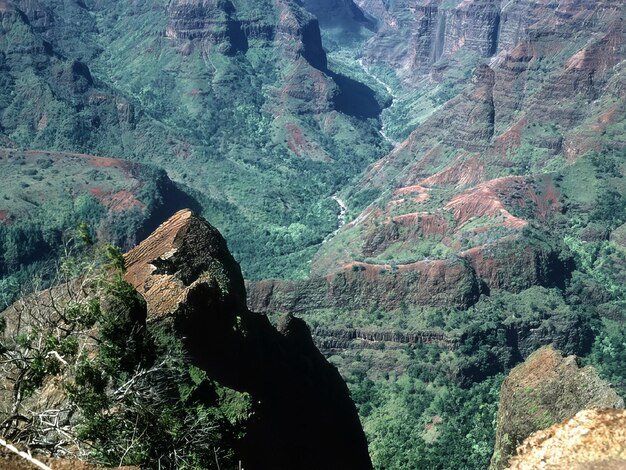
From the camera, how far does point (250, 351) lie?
3016 cm

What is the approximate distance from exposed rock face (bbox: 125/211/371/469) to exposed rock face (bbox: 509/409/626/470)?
1156cm

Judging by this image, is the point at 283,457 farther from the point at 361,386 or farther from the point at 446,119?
the point at 446,119

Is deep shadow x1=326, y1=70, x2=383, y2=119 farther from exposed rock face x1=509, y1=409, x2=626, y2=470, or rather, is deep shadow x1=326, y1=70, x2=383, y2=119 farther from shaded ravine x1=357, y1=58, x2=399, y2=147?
exposed rock face x1=509, y1=409, x2=626, y2=470

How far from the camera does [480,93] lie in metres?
103

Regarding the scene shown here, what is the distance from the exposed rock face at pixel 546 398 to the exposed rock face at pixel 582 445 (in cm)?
1143

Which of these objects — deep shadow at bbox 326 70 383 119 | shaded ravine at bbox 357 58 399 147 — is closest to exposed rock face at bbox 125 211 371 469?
shaded ravine at bbox 357 58 399 147

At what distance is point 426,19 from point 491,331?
125 metres

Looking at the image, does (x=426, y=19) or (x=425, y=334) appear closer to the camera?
(x=425, y=334)

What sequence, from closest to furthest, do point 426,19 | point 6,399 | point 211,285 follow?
point 6,399
point 211,285
point 426,19

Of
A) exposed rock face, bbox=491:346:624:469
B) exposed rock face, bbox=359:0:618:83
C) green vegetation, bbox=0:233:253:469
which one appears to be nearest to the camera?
green vegetation, bbox=0:233:253:469

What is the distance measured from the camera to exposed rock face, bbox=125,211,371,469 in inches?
1048

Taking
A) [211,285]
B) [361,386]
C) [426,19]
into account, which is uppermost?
[426,19]

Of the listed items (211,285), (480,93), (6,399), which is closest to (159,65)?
(480,93)

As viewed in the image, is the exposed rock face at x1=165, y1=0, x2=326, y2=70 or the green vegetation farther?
the exposed rock face at x1=165, y1=0, x2=326, y2=70
